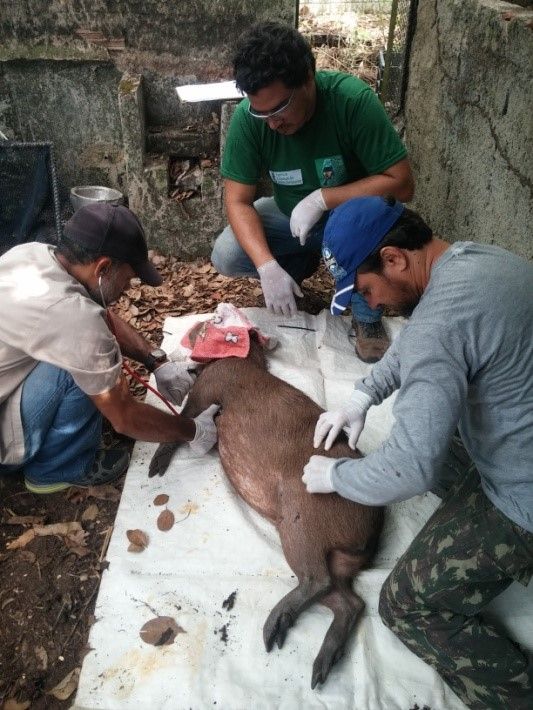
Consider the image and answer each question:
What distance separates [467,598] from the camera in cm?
204

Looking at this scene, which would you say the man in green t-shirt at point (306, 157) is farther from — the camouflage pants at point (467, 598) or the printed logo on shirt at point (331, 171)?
the camouflage pants at point (467, 598)

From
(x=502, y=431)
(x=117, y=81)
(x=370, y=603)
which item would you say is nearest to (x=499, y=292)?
(x=502, y=431)

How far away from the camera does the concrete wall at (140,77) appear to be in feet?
15.1

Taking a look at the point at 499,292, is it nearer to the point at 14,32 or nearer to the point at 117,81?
the point at 117,81

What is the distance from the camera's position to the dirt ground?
2236mm

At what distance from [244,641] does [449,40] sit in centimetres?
396

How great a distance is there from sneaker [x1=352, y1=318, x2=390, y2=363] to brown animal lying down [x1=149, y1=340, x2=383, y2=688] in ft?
2.65

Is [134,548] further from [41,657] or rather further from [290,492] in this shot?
[290,492]

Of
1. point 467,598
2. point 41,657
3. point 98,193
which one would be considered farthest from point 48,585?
point 98,193

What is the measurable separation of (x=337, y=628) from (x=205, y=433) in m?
1.11

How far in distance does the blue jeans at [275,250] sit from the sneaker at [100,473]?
5.12ft

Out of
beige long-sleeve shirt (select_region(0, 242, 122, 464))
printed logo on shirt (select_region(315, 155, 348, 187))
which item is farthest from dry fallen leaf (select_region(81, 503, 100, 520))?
printed logo on shirt (select_region(315, 155, 348, 187))

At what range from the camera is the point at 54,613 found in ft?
8.04

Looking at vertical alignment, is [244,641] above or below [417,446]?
below
